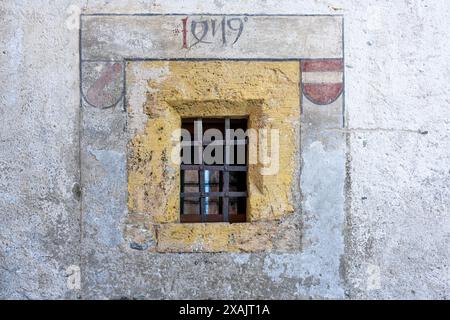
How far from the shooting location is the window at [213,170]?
15.1 ft

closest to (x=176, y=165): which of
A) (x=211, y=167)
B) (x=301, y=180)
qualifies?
(x=211, y=167)

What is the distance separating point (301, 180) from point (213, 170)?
55 cm

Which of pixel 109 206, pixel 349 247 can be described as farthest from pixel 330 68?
pixel 109 206

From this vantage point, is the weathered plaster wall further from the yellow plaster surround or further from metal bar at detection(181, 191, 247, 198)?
metal bar at detection(181, 191, 247, 198)

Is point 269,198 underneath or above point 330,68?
underneath

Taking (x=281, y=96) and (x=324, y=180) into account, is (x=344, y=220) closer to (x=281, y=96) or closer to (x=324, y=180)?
(x=324, y=180)

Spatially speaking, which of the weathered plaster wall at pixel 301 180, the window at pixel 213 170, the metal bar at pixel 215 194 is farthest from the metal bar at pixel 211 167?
the weathered plaster wall at pixel 301 180

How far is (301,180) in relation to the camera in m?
4.50

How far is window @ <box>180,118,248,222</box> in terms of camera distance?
181 inches

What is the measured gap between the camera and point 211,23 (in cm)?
451

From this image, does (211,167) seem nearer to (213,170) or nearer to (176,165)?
(213,170)

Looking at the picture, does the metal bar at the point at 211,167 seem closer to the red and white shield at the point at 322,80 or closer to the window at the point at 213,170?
the window at the point at 213,170

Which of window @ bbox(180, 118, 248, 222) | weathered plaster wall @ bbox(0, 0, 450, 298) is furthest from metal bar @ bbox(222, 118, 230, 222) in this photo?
weathered plaster wall @ bbox(0, 0, 450, 298)

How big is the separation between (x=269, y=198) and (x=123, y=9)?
144 cm
